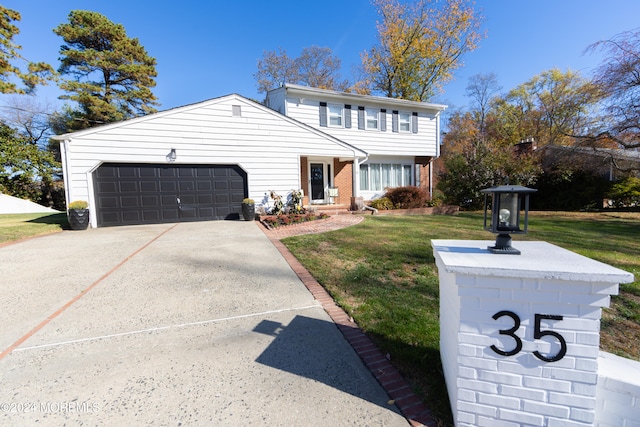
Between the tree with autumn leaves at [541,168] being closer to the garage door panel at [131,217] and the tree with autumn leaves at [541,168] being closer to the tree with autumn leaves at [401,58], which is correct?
the tree with autumn leaves at [401,58]

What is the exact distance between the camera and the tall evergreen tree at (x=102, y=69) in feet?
61.5

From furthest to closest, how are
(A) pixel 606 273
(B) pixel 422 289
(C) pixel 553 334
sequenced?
1. (B) pixel 422 289
2. (C) pixel 553 334
3. (A) pixel 606 273

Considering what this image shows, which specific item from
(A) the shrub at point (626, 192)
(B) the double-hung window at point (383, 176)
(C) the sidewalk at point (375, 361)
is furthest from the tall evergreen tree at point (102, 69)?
(A) the shrub at point (626, 192)

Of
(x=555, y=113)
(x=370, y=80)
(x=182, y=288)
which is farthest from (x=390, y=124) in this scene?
(x=555, y=113)

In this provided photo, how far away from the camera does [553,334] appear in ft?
5.23

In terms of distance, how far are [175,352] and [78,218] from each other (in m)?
9.59

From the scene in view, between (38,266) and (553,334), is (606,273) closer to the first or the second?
(553,334)

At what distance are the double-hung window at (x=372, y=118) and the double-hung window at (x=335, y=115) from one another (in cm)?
159

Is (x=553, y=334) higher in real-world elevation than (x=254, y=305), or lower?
higher

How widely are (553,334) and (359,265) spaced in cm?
346

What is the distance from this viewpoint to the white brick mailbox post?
1540 mm

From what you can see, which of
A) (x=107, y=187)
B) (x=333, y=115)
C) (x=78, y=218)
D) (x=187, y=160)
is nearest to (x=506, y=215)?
(x=187, y=160)

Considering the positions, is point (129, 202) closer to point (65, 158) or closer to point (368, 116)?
point (65, 158)

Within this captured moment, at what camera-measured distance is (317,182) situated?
47.5 feet
